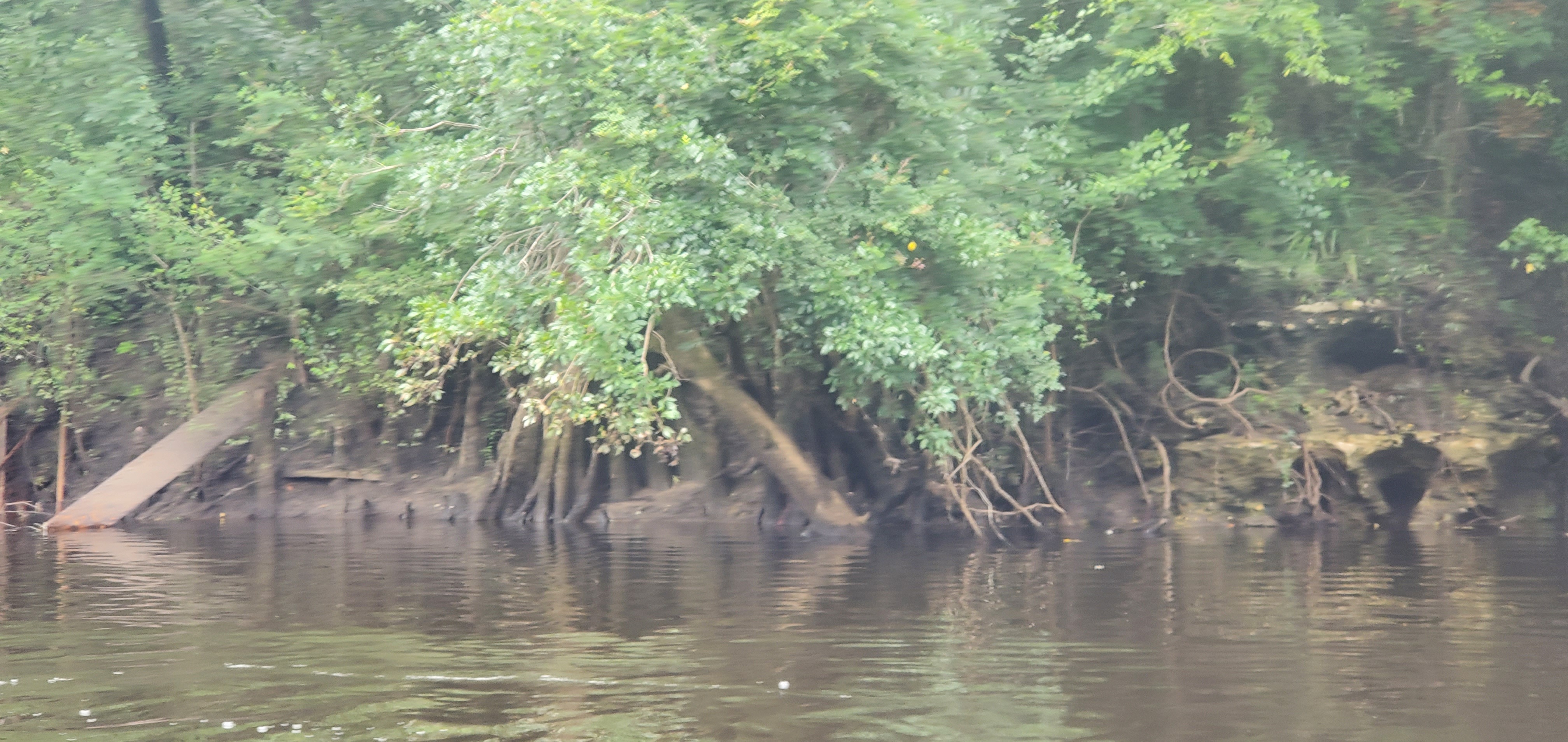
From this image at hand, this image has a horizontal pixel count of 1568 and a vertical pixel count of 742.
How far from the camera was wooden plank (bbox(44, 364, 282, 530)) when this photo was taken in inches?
869

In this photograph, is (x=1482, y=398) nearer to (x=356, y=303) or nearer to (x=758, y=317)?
(x=758, y=317)

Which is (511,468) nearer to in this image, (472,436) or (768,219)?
(472,436)

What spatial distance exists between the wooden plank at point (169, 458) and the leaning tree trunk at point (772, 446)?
26.0 feet

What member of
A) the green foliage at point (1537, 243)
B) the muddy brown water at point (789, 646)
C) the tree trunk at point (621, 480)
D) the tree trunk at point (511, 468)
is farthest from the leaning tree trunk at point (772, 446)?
the green foliage at point (1537, 243)

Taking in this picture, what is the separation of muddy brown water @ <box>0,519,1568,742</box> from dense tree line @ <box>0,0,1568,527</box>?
8.96 feet

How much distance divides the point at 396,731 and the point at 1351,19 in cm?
1760

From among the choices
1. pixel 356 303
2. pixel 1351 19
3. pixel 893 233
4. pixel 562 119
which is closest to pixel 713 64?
pixel 562 119

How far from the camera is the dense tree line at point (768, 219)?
16.1 m

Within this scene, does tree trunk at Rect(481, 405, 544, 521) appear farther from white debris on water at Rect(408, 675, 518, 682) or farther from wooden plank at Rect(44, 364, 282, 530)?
white debris on water at Rect(408, 675, 518, 682)

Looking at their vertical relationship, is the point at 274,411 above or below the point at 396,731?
above

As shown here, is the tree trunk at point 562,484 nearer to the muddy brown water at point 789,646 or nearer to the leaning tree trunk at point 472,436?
the leaning tree trunk at point 472,436

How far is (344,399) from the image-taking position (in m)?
24.7

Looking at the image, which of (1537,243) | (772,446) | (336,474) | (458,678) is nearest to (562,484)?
(772,446)

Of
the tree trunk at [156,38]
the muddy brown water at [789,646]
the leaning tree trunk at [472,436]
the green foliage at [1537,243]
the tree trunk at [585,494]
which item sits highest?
the tree trunk at [156,38]
